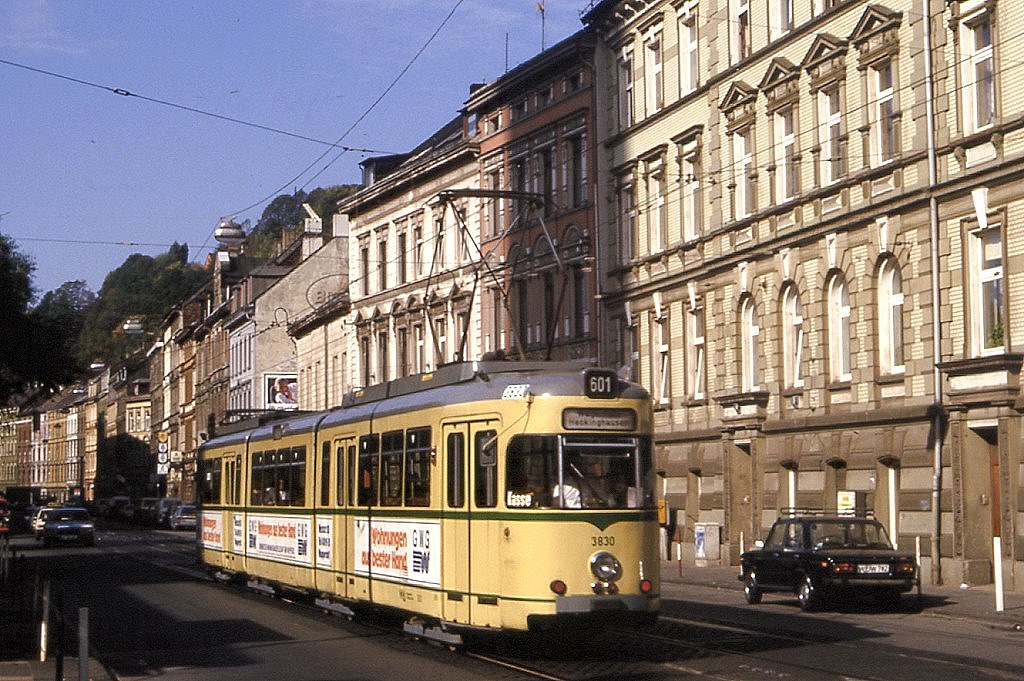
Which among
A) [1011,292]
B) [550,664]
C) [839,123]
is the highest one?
[839,123]

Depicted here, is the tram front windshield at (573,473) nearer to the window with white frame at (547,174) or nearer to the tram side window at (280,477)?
the tram side window at (280,477)

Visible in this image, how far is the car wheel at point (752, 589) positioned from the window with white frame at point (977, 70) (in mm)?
8868

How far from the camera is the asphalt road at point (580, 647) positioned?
1734 centimetres

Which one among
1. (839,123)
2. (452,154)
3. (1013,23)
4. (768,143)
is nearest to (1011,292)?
A: (1013,23)

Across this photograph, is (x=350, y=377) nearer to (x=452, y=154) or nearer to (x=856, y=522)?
(x=452, y=154)

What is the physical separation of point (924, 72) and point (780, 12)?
24.4ft

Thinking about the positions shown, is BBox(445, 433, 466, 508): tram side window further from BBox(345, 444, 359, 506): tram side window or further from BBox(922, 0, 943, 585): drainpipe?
BBox(922, 0, 943, 585): drainpipe

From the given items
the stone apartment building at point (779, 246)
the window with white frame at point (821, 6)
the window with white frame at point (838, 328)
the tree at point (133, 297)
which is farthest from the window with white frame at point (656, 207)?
the tree at point (133, 297)

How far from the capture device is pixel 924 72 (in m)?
32.3

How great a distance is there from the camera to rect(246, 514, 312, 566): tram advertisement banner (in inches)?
1043

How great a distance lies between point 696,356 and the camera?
4425 cm

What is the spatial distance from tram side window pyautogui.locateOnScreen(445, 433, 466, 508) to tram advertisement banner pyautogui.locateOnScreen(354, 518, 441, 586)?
54 centimetres

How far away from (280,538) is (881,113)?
14722mm

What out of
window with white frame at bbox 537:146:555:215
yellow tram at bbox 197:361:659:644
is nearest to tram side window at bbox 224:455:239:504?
yellow tram at bbox 197:361:659:644
